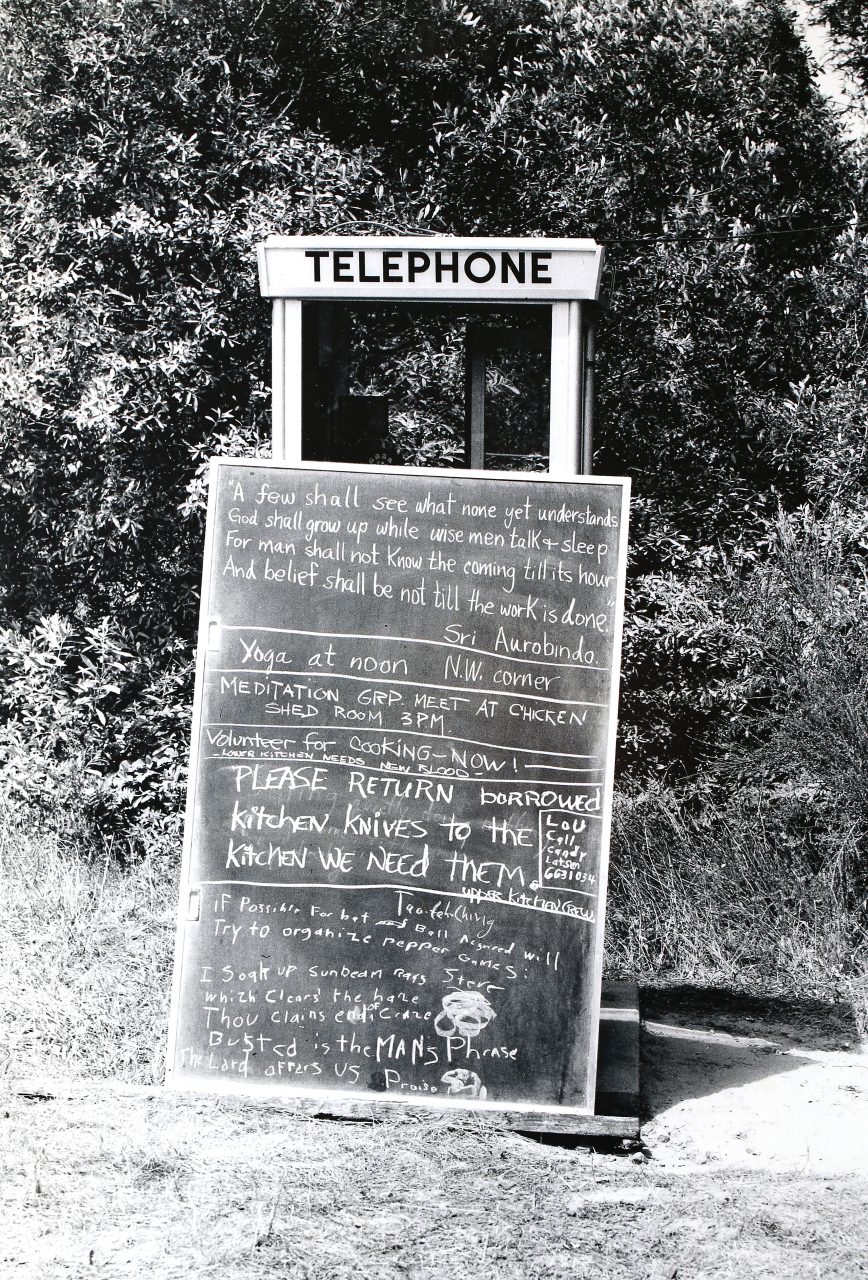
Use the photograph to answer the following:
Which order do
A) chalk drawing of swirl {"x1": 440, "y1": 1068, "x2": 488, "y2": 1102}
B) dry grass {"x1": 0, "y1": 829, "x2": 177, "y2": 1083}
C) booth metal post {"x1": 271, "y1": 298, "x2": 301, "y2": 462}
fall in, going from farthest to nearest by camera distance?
booth metal post {"x1": 271, "y1": 298, "x2": 301, "y2": 462}, dry grass {"x1": 0, "y1": 829, "x2": 177, "y2": 1083}, chalk drawing of swirl {"x1": 440, "y1": 1068, "x2": 488, "y2": 1102}

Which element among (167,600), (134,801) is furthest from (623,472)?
(134,801)

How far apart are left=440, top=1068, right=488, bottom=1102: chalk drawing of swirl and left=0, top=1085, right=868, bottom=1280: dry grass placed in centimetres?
13

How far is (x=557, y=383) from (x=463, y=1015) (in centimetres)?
233

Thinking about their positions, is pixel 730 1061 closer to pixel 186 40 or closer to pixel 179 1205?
pixel 179 1205

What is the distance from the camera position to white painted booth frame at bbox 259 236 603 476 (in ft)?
16.5

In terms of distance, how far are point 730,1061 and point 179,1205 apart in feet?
7.30

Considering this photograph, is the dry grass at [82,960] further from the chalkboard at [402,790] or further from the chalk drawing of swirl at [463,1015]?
the chalk drawing of swirl at [463,1015]

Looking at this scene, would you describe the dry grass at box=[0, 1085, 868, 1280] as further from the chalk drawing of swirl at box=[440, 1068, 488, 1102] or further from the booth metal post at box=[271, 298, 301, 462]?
the booth metal post at box=[271, 298, 301, 462]

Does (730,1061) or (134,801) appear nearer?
(730,1061)

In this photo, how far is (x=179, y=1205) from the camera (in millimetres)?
3637

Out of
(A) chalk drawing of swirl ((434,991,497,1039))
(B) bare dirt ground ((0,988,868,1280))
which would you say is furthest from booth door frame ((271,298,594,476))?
(B) bare dirt ground ((0,988,868,1280))

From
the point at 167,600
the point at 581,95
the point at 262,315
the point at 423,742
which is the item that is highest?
the point at 581,95

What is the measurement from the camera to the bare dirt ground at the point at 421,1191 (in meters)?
3.41

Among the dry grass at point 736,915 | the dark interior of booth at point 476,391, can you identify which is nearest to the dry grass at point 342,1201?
the dry grass at point 736,915
